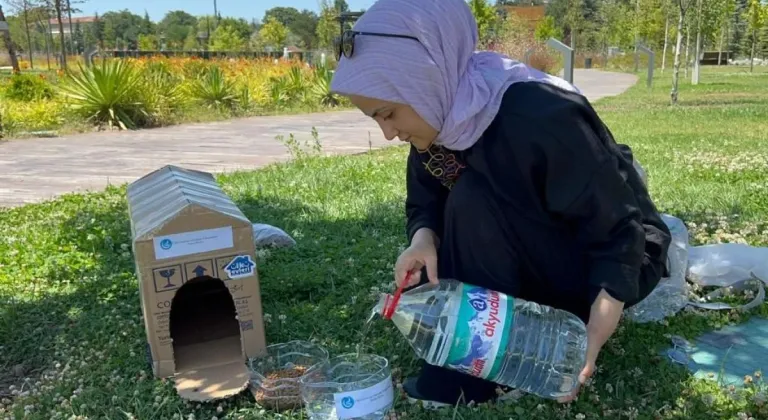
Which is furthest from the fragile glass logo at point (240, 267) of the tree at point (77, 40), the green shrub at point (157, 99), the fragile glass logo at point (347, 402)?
the tree at point (77, 40)

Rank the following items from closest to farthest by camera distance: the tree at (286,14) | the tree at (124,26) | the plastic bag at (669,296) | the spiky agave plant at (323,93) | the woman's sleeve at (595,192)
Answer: the woman's sleeve at (595,192) → the plastic bag at (669,296) → the spiky agave plant at (323,93) → the tree at (124,26) → the tree at (286,14)

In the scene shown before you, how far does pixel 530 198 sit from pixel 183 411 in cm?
125

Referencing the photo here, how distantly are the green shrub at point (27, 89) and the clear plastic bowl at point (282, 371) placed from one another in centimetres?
1337

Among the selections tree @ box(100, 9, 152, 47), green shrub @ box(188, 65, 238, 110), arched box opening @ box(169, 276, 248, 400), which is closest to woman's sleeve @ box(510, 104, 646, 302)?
arched box opening @ box(169, 276, 248, 400)

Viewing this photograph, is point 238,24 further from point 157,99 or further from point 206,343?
point 206,343

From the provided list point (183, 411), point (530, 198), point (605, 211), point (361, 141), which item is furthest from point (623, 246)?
point (361, 141)

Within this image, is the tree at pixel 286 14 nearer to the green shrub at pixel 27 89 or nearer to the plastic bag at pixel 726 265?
the green shrub at pixel 27 89

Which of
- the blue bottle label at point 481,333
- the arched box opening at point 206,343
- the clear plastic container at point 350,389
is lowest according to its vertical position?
the arched box opening at point 206,343

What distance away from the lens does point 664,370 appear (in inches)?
90.5

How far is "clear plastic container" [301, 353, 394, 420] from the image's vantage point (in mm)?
1980

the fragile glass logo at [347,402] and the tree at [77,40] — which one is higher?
the tree at [77,40]

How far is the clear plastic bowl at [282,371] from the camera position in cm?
221

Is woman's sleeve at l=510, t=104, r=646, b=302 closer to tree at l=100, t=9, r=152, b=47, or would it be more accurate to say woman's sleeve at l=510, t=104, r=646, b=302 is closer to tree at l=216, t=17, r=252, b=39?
tree at l=216, t=17, r=252, b=39

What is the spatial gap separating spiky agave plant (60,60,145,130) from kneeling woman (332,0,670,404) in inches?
417
